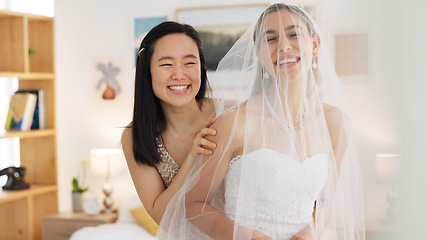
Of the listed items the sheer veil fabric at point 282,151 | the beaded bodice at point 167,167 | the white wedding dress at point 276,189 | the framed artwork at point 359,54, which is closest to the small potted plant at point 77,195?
the beaded bodice at point 167,167

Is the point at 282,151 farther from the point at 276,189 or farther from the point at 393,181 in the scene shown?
the point at 393,181

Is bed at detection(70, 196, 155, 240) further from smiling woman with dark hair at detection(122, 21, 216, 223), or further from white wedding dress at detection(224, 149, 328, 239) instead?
white wedding dress at detection(224, 149, 328, 239)

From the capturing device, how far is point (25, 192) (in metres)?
4.11

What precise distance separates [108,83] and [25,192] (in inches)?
45.2

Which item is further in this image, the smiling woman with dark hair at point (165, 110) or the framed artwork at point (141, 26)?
the framed artwork at point (141, 26)

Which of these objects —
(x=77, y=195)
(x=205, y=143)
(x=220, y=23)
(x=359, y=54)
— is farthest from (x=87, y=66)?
(x=359, y=54)

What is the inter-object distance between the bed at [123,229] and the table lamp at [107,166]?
0.23m

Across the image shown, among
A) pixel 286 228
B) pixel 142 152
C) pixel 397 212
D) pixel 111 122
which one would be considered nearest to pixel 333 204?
pixel 286 228

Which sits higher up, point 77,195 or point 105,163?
point 105,163

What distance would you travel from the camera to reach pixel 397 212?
1.53 ft

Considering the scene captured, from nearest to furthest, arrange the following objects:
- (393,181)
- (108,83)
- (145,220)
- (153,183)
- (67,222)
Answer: (393,181) → (153,183) → (145,220) → (67,222) → (108,83)

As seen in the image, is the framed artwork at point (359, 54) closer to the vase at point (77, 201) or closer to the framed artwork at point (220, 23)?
the framed artwork at point (220, 23)

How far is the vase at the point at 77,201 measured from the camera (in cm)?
423

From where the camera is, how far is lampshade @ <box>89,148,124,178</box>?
409 centimetres
